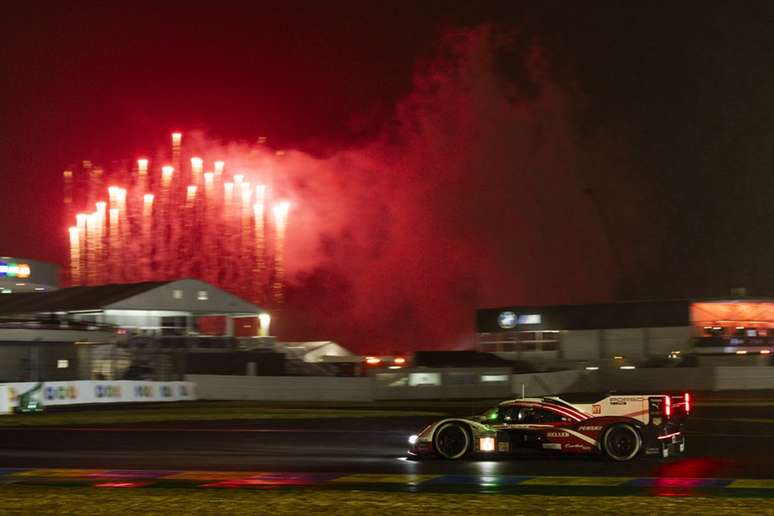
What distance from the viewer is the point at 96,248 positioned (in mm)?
69875

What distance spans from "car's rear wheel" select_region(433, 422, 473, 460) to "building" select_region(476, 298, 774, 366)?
55.1m

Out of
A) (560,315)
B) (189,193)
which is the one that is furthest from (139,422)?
(560,315)

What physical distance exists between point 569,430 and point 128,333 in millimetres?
46472

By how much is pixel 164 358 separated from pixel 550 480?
41295mm

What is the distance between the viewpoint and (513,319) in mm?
89188

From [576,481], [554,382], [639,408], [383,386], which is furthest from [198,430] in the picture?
[554,382]

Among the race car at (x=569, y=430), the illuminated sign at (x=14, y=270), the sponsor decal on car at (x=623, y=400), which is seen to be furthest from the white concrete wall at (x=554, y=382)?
the illuminated sign at (x=14, y=270)

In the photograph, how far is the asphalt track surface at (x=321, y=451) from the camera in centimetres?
1820

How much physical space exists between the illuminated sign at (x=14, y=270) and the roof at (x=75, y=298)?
12233 mm

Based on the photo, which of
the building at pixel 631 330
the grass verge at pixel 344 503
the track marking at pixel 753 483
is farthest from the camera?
the building at pixel 631 330

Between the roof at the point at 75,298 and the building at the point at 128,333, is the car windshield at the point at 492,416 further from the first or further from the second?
the roof at the point at 75,298

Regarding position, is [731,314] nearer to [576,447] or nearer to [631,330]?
[631,330]

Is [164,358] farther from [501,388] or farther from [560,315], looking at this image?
[560,315]

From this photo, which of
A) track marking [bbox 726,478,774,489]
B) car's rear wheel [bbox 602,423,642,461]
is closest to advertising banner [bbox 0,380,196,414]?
car's rear wheel [bbox 602,423,642,461]
